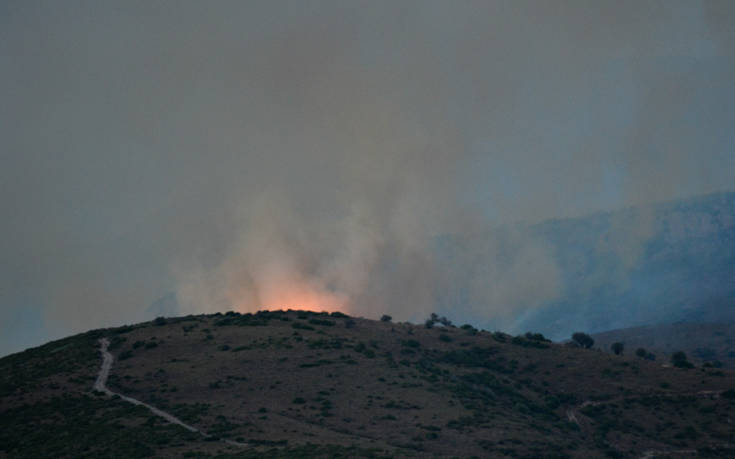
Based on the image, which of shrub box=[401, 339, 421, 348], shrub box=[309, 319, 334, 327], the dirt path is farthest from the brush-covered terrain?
shrub box=[309, 319, 334, 327]

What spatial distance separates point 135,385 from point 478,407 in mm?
47541

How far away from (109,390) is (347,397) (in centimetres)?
3319

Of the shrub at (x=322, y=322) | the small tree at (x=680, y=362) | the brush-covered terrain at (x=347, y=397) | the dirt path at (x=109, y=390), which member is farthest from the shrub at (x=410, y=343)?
the dirt path at (x=109, y=390)

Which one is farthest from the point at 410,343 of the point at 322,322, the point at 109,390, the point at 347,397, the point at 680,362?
the point at 109,390

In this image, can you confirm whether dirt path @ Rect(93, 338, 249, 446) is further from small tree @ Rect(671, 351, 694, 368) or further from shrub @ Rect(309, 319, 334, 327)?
small tree @ Rect(671, 351, 694, 368)

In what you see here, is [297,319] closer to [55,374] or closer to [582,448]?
[55,374]

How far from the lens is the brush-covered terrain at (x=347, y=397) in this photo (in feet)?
225

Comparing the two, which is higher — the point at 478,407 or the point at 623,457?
the point at 478,407

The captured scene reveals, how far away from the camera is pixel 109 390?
88.4 meters

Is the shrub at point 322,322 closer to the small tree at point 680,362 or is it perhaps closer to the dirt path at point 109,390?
the dirt path at point 109,390

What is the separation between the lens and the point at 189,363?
97438mm

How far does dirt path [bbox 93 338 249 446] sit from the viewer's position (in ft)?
235

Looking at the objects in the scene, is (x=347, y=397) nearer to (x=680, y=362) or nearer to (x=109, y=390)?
(x=109, y=390)

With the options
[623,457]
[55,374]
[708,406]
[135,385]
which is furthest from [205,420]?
[708,406]
